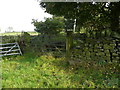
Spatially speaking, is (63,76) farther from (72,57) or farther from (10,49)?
(10,49)

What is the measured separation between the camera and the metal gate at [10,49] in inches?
250

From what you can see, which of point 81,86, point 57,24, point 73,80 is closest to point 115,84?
point 81,86

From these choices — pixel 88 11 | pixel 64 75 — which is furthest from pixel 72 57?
pixel 88 11

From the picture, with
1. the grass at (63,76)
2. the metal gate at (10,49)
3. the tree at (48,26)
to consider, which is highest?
the tree at (48,26)

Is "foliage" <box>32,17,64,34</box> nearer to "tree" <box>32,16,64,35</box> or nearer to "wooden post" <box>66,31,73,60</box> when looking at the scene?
"tree" <box>32,16,64,35</box>

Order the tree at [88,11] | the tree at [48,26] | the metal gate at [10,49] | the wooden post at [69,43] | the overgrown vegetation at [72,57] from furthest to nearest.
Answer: the tree at [48,26], the metal gate at [10,49], the wooden post at [69,43], the tree at [88,11], the overgrown vegetation at [72,57]

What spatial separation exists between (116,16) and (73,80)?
171 inches

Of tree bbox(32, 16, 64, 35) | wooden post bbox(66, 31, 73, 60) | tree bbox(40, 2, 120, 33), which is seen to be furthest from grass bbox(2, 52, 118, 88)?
tree bbox(32, 16, 64, 35)

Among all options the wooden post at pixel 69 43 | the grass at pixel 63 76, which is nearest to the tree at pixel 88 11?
the wooden post at pixel 69 43

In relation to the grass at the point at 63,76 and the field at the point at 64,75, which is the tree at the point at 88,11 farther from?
the grass at the point at 63,76

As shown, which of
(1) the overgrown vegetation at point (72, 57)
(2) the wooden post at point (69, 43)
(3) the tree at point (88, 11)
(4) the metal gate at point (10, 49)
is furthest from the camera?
(4) the metal gate at point (10, 49)

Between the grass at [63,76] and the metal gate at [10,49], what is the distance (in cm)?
172

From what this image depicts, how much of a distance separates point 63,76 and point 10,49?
152 inches

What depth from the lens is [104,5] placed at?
228 inches
